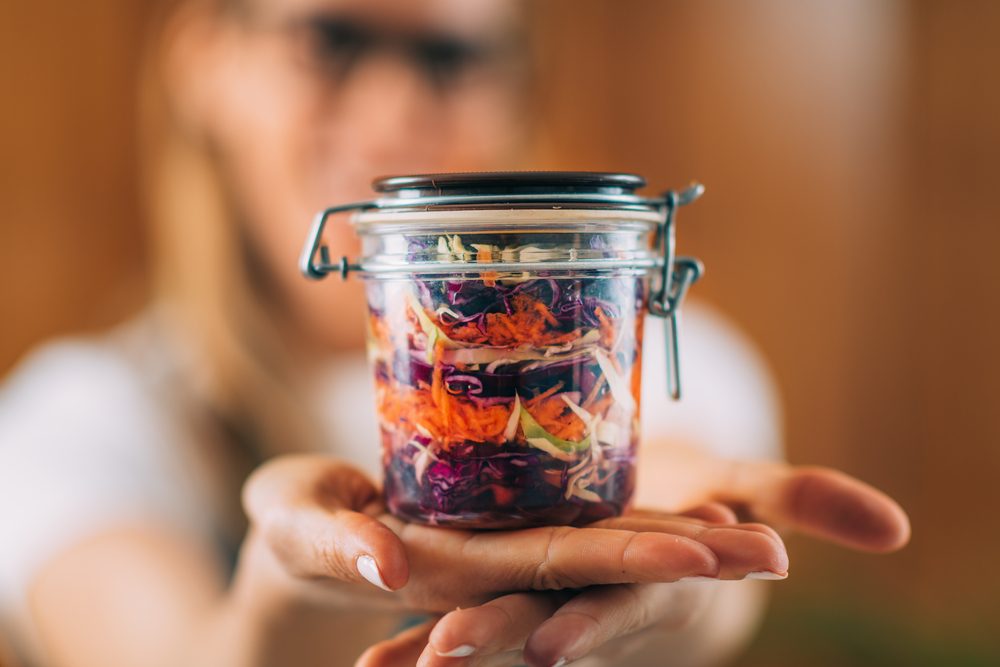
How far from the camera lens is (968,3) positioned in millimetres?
1902

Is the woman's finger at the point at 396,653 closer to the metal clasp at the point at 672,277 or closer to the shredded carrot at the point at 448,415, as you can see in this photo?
the shredded carrot at the point at 448,415

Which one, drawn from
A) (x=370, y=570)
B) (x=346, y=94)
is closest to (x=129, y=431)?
(x=346, y=94)

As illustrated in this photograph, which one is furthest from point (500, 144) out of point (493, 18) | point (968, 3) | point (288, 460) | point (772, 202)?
point (968, 3)

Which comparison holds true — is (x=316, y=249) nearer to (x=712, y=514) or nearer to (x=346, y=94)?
(x=712, y=514)

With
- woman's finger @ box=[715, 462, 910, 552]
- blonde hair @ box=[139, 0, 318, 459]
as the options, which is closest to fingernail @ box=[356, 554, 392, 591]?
woman's finger @ box=[715, 462, 910, 552]

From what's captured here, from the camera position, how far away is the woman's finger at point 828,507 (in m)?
0.70

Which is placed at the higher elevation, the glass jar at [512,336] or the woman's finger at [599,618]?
the glass jar at [512,336]

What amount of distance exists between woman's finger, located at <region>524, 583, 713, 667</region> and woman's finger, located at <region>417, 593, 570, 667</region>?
2 cm

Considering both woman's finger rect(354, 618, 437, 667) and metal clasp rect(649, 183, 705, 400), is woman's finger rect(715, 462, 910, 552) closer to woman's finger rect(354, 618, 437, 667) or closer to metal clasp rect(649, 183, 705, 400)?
metal clasp rect(649, 183, 705, 400)

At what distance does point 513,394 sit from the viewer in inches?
24.7

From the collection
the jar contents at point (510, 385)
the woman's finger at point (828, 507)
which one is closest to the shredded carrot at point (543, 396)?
the jar contents at point (510, 385)

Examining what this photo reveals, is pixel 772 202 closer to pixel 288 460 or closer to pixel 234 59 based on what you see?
pixel 234 59

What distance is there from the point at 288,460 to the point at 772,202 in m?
1.56

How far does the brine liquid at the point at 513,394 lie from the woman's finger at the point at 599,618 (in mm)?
70
